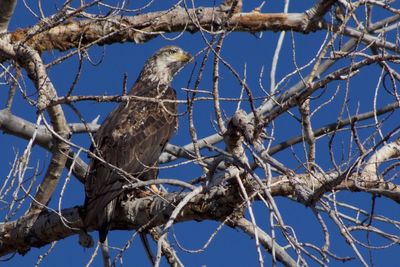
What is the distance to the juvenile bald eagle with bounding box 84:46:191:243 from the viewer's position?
660 centimetres

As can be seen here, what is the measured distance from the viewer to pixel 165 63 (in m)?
8.79

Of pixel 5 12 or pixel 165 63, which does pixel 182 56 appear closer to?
pixel 165 63

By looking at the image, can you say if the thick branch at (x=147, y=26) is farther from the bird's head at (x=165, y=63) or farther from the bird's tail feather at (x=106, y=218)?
the bird's tail feather at (x=106, y=218)

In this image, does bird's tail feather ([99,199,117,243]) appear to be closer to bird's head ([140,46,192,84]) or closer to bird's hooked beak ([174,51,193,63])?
bird's head ([140,46,192,84])

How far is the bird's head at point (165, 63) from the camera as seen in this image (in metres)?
8.73

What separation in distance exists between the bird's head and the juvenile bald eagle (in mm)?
495

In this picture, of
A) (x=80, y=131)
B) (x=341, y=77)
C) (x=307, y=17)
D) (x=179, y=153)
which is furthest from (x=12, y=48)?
(x=341, y=77)

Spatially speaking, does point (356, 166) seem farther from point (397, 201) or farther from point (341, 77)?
point (397, 201)

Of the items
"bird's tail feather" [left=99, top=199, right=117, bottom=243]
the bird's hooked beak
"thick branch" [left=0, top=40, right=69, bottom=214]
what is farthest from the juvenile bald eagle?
the bird's hooked beak

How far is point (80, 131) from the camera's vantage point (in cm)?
724

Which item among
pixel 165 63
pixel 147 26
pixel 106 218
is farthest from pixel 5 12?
pixel 165 63

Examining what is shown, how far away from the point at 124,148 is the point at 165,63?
1645mm

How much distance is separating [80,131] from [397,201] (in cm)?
270

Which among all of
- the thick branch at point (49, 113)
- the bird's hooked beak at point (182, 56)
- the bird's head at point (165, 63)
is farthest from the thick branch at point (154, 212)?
the bird's hooked beak at point (182, 56)
